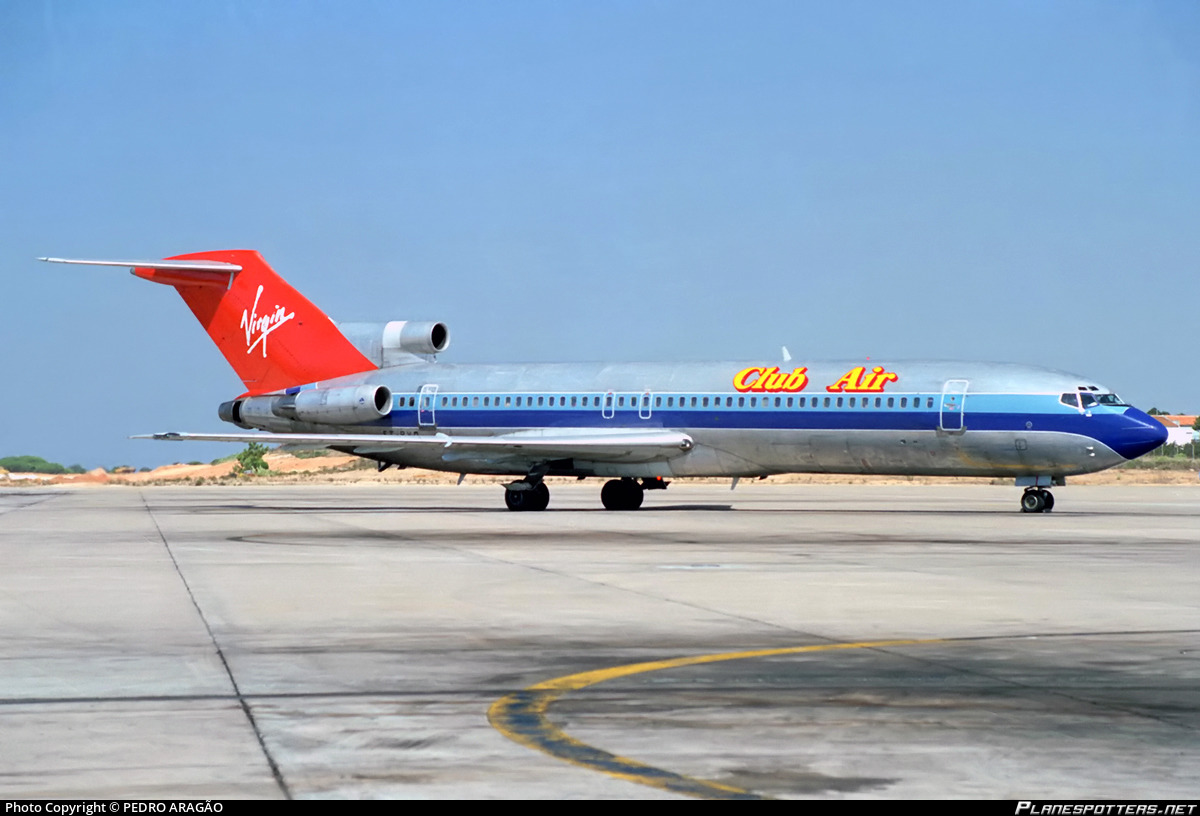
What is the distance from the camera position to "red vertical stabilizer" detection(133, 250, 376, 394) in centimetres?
4269

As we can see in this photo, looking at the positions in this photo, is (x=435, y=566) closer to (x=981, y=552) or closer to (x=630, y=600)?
(x=630, y=600)

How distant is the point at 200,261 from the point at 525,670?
3517cm

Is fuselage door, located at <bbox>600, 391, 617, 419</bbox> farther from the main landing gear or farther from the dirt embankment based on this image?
the dirt embankment

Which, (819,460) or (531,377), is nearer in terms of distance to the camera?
(819,460)

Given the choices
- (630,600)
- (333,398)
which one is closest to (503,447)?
(333,398)

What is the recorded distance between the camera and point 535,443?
119 feet

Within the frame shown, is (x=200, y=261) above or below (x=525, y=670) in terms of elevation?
above

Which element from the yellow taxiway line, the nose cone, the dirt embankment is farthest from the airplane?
the dirt embankment

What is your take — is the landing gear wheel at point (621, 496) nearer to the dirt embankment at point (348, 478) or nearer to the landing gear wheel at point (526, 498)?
the landing gear wheel at point (526, 498)

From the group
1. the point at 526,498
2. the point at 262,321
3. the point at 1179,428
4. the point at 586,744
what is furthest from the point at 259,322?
the point at 1179,428

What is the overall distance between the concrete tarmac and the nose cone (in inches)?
394

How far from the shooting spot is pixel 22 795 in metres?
6.62

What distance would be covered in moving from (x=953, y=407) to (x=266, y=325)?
19365mm

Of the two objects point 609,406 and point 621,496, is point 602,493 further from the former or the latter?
point 609,406
